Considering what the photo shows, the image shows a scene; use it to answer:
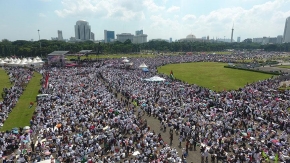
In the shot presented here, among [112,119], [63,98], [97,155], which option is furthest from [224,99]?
[63,98]

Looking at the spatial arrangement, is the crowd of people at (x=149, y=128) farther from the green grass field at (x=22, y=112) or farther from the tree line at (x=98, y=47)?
the tree line at (x=98, y=47)

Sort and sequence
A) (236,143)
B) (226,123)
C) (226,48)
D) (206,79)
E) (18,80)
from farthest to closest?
(226,48) < (206,79) < (18,80) < (226,123) < (236,143)

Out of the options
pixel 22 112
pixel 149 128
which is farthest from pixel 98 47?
pixel 149 128

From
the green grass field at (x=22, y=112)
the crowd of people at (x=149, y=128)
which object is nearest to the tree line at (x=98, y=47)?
the green grass field at (x=22, y=112)

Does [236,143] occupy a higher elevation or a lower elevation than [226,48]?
lower

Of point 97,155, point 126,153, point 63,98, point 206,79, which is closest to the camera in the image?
point 97,155

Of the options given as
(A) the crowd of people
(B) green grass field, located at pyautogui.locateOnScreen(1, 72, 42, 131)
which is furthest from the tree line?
(A) the crowd of people

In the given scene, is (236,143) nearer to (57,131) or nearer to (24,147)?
(57,131)

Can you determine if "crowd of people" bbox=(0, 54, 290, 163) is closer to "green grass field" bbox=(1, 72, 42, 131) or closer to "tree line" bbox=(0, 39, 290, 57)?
"green grass field" bbox=(1, 72, 42, 131)
